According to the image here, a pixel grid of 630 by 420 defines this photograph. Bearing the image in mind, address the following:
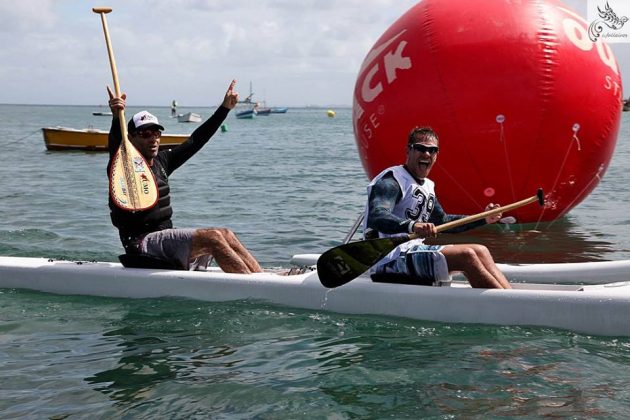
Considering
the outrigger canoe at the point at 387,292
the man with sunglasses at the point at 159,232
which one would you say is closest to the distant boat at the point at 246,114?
the outrigger canoe at the point at 387,292

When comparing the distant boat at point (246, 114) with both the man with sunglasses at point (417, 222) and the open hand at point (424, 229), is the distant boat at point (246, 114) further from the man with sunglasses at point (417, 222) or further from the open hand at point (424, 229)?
the open hand at point (424, 229)

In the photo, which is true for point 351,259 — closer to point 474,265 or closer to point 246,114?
point 474,265

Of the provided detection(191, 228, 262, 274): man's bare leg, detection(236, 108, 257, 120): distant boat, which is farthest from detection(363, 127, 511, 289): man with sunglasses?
detection(236, 108, 257, 120): distant boat

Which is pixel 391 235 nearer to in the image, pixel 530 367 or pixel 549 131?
pixel 530 367

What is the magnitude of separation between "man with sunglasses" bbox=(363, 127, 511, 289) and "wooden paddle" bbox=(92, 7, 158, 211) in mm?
1838

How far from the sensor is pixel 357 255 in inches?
236

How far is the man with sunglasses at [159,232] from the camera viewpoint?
677 cm

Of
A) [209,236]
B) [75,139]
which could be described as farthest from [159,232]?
[75,139]

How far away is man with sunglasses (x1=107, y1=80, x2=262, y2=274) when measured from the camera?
677cm

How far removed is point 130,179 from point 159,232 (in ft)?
1.67

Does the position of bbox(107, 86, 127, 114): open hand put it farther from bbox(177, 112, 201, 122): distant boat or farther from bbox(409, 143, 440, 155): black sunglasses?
bbox(177, 112, 201, 122): distant boat

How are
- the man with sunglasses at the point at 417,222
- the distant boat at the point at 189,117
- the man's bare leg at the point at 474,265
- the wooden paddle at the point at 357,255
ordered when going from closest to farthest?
the man with sunglasses at the point at 417,222, the wooden paddle at the point at 357,255, the man's bare leg at the point at 474,265, the distant boat at the point at 189,117

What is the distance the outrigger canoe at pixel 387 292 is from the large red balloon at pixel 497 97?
1546mm

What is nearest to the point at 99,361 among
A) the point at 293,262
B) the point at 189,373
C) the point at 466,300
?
the point at 189,373
